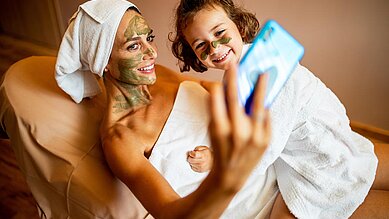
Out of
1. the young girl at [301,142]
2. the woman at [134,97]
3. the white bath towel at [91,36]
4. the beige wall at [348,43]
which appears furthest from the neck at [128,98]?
the beige wall at [348,43]

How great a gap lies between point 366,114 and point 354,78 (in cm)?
22

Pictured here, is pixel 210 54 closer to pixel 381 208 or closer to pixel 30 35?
pixel 381 208

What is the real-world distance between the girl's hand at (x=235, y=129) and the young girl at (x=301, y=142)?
56cm

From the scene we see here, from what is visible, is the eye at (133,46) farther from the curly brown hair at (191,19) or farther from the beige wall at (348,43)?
the beige wall at (348,43)

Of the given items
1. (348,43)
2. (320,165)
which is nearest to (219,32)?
(320,165)

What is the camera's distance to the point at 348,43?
172 centimetres

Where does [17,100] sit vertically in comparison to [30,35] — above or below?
above

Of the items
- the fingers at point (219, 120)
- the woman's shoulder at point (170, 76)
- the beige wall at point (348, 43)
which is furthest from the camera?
the beige wall at point (348, 43)

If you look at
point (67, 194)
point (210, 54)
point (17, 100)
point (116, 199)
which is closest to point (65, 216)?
point (67, 194)

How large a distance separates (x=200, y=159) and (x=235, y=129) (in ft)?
2.11

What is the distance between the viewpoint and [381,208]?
113 cm

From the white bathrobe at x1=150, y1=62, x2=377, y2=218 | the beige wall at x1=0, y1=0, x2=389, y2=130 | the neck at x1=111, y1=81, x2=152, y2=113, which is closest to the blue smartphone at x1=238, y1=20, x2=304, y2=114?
the white bathrobe at x1=150, y1=62, x2=377, y2=218

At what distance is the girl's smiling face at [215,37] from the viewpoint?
1070 millimetres

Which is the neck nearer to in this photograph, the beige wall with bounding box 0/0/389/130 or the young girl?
the young girl
